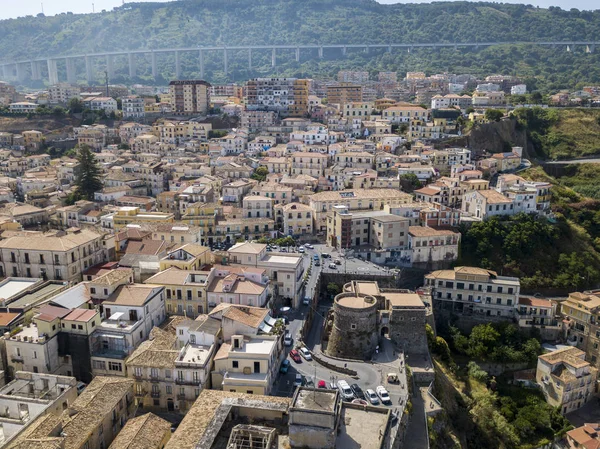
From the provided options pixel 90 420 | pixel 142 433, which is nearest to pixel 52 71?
pixel 90 420

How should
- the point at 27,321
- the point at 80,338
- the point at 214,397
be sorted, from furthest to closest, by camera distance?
the point at 27,321 < the point at 80,338 < the point at 214,397

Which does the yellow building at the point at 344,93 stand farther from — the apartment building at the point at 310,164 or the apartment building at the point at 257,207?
the apartment building at the point at 257,207

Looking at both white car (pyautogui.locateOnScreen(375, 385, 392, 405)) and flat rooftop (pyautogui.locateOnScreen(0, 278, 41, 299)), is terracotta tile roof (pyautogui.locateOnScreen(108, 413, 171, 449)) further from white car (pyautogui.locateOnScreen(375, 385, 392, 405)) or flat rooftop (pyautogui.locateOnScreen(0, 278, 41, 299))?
flat rooftop (pyautogui.locateOnScreen(0, 278, 41, 299))

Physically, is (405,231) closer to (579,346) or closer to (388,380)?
(579,346)

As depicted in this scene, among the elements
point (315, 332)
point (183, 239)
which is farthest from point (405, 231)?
point (183, 239)

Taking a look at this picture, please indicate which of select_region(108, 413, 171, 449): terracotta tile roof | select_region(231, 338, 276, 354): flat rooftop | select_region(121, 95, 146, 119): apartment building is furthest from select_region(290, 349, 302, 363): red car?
select_region(121, 95, 146, 119): apartment building

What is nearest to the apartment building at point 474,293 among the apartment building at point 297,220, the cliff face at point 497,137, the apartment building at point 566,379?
the apartment building at point 566,379
